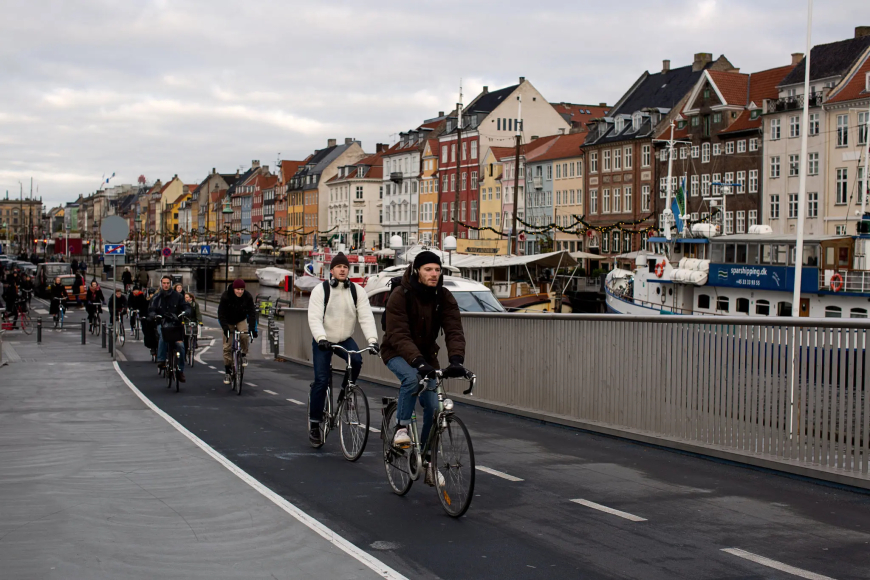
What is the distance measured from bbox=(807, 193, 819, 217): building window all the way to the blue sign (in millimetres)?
21576

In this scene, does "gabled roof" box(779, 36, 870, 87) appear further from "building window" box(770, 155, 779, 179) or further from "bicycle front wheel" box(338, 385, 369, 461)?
"bicycle front wheel" box(338, 385, 369, 461)

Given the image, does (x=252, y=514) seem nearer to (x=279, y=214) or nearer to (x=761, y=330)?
(x=761, y=330)

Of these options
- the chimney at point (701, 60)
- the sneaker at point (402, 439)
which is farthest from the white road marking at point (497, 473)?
the chimney at point (701, 60)

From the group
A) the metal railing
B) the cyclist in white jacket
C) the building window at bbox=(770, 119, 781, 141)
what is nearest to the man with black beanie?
the cyclist in white jacket

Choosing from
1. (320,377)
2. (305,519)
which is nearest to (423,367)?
(305,519)

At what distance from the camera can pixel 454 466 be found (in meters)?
7.37

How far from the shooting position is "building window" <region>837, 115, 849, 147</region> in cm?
6022

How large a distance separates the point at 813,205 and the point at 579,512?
5809 cm

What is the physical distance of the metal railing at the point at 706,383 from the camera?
Answer: 8.58 meters

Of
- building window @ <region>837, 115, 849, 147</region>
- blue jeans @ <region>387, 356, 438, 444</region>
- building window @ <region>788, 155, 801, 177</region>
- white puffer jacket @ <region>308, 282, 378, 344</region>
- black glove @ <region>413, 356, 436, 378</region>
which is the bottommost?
blue jeans @ <region>387, 356, 438, 444</region>

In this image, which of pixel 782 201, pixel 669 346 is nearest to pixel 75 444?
pixel 669 346

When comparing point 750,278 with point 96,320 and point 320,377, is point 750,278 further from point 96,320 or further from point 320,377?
point 320,377

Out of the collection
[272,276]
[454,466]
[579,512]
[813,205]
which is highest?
[813,205]

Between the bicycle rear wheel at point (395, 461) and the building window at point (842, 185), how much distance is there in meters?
56.1
